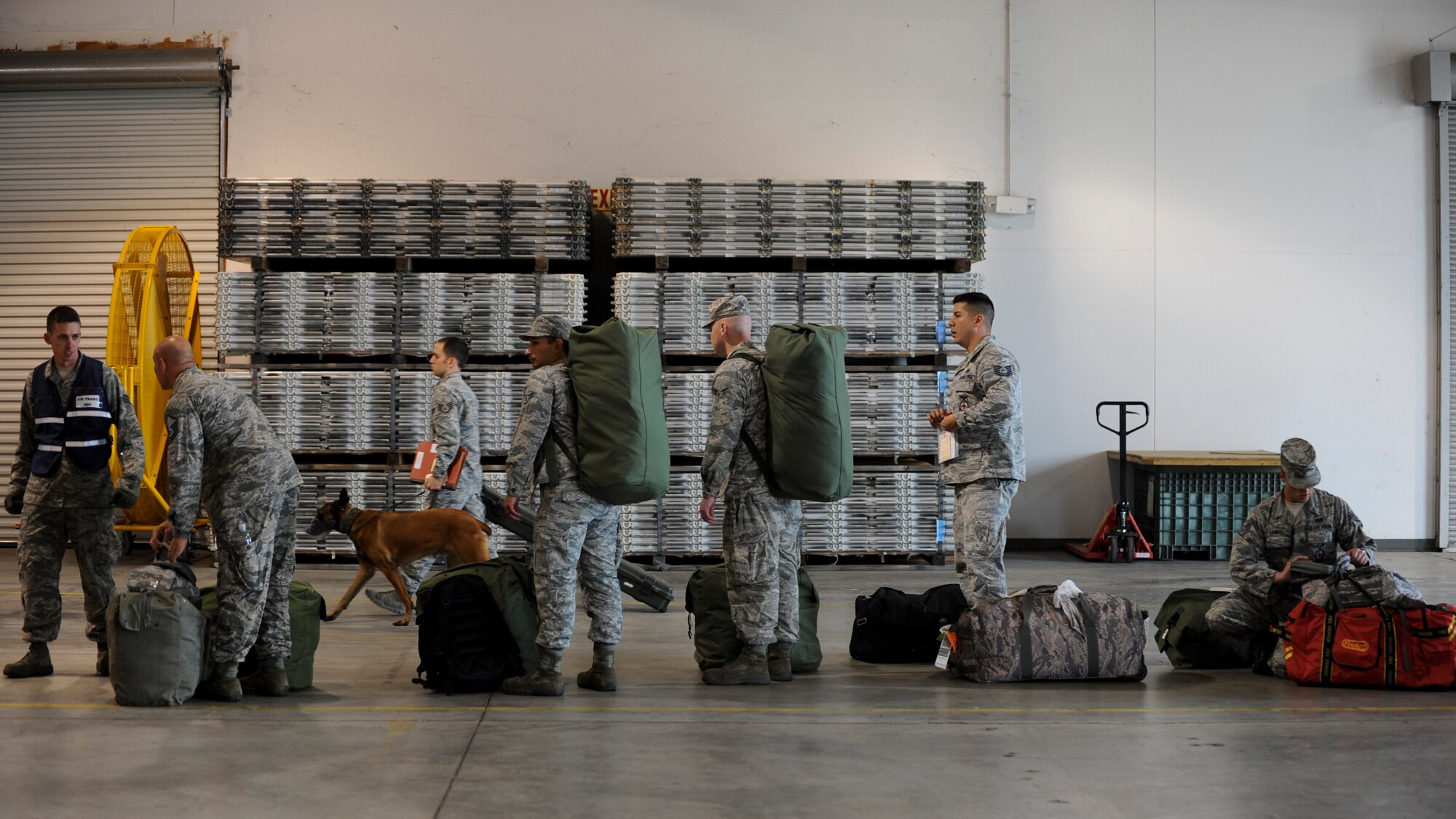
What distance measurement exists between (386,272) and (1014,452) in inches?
265

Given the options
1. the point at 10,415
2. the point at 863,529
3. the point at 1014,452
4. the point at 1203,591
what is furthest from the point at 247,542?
the point at 10,415

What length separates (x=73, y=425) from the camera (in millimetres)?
6512

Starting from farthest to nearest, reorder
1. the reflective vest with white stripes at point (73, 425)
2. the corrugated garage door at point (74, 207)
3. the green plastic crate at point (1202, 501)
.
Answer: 1. the corrugated garage door at point (74, 207)
2. the green plastic crate at point (1202, 501)
3. the reflective vest with white stripes at point (73, 425)

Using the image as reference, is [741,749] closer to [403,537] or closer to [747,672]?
[747,672]

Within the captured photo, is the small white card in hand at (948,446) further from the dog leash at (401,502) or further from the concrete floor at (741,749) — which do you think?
the dog leash at (401,502)

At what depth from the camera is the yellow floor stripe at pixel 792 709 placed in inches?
222

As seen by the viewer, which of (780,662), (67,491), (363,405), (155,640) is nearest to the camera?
(155,640)

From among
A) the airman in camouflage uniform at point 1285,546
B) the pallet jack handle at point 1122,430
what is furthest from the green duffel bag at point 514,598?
the pallet jack handle at point 1122,430

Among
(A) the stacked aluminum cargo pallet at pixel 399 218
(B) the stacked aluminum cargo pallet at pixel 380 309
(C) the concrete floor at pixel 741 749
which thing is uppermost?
(A) the stacked aluminum cargo pallet at pixel 399 218

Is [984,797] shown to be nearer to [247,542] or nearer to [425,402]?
[247,542]

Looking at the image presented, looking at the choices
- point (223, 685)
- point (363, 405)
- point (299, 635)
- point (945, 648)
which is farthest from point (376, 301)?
point (945, 648)

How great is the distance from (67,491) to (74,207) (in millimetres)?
6910

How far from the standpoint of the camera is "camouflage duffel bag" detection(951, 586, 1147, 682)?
627 centimetres

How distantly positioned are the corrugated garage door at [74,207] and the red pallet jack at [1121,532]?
29.9ft
